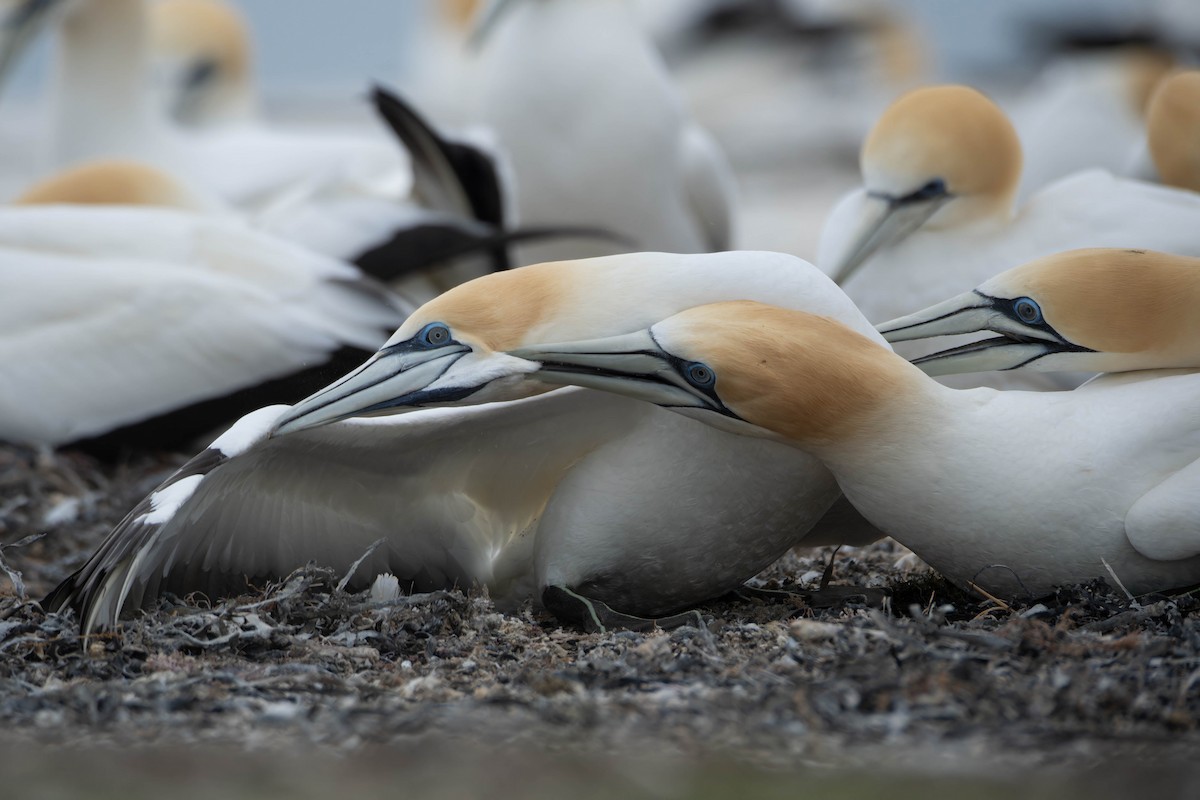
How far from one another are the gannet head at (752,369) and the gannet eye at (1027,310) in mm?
417

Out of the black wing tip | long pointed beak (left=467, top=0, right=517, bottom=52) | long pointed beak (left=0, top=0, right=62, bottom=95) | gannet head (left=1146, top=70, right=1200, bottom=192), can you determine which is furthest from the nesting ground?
long pointed beak (left=0, top=0, right=62, bottom=95)

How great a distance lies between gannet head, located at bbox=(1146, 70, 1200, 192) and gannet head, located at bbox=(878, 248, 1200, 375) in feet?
5.96

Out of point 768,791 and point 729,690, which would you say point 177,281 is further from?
point 768,791

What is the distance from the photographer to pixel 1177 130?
202 inches

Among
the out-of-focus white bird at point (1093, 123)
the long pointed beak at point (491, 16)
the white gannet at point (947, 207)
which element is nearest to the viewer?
the white gannet at point (947, 207)

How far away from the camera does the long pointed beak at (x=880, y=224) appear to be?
4562 mm

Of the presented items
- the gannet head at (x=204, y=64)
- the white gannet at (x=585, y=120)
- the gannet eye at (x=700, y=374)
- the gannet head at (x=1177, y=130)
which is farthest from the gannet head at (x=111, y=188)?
the gannet head at (x=204, y=64)

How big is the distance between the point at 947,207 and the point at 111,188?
322cm

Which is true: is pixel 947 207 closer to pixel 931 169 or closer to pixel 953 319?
pixel 931 169

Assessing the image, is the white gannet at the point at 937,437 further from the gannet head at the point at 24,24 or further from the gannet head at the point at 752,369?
the gannet head at the point at 24,24

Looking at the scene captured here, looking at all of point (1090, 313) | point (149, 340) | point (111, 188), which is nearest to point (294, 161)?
point (111, 188)

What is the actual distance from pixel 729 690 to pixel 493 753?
467 mm

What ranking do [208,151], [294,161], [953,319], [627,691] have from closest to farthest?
[627,691]
[953,319]
[294,161]
[208,151]

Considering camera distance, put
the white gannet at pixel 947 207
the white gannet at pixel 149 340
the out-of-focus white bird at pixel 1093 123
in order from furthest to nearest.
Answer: the out-of-focus white bird at pixel 1093 123 < the white gannet at pixel 149 340 < the white gannet at pixel 947 207
